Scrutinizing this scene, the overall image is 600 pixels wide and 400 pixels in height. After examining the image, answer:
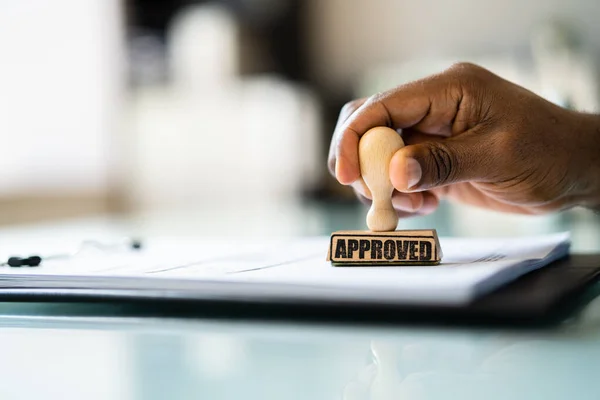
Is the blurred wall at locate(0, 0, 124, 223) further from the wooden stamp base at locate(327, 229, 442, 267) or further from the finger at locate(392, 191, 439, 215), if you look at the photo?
the wooden stamp base at locate(327, 229, 442, 267)

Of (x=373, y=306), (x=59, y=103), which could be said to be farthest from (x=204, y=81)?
(x=373, y=306)

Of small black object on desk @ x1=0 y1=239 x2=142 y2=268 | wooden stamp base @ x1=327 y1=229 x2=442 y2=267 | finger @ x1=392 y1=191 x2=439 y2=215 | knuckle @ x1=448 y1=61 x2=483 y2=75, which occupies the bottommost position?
small black object on desk @ x1=0 y1=239 x2=142 y2=268

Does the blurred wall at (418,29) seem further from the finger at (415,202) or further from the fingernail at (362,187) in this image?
the fingernail at (362,187)

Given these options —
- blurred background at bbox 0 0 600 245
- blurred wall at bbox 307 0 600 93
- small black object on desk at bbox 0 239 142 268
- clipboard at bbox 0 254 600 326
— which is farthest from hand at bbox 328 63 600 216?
blurred wall at bbox 307 0 600 93

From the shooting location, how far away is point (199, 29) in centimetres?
392

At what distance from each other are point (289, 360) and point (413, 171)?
25 centimetres

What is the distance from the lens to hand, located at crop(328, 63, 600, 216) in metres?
0.66

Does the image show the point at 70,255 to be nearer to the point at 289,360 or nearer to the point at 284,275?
the point at 284,275

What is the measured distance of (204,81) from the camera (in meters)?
3.87

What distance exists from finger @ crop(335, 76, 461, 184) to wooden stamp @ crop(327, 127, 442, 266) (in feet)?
0.09

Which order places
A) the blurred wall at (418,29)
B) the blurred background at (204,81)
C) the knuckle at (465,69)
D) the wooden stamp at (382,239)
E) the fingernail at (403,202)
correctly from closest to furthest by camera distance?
1. the wooden stamp at (382,239)
2. the knuckle at (465,69)
3. the fingernail at (403,202)
4. the blurred background at (204,81)
5. the blurred wall at (418,29)

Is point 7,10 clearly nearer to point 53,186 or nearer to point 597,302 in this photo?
point 53,186

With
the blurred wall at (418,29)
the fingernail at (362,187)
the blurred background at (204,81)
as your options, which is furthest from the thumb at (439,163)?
the blurred wall at (418,29)

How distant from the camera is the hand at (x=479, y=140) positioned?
2.16 ft
